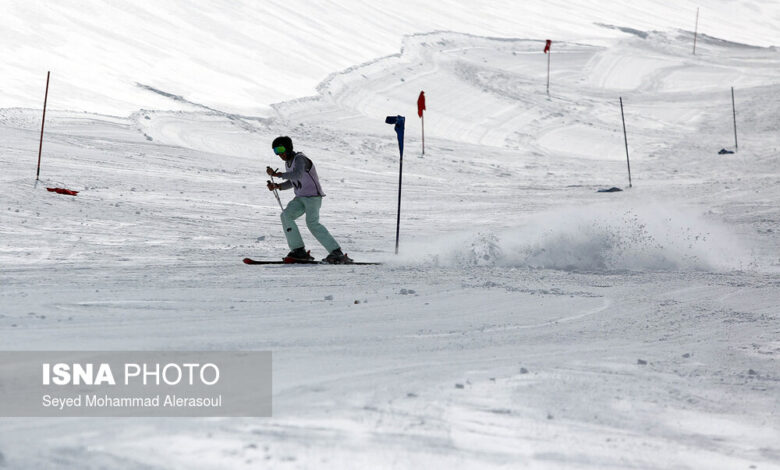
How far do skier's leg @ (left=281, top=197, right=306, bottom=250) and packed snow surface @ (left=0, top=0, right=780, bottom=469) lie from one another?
575mm

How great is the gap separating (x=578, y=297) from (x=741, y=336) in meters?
1.61

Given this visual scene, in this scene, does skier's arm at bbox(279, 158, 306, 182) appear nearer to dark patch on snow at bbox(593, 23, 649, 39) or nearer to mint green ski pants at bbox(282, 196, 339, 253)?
mint green ski pants at bbox(282, 196, 339, 253)

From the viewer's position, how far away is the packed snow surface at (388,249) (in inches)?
187

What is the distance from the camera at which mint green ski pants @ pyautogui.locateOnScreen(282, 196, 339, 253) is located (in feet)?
33.3

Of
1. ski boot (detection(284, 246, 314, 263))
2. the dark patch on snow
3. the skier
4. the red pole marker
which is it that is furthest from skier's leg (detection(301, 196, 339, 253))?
the dark patch on snow

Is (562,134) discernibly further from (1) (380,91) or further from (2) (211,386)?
(2) (211,386)

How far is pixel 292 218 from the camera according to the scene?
10.3m

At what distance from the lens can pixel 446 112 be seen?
29938mm

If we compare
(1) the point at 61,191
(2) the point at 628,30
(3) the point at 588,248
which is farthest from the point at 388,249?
(2) the point at 628,30

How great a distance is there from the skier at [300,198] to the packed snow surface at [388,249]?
0.43 m

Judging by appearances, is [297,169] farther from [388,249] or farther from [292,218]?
[388,249]

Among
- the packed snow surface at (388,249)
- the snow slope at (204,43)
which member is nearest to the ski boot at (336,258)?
the packed snow surface at (388,249)

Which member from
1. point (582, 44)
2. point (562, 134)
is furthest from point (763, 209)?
point (582, 44)

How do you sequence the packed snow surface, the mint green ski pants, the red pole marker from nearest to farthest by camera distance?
the packed snow surface, the mint green ski pants, the red pole marker
